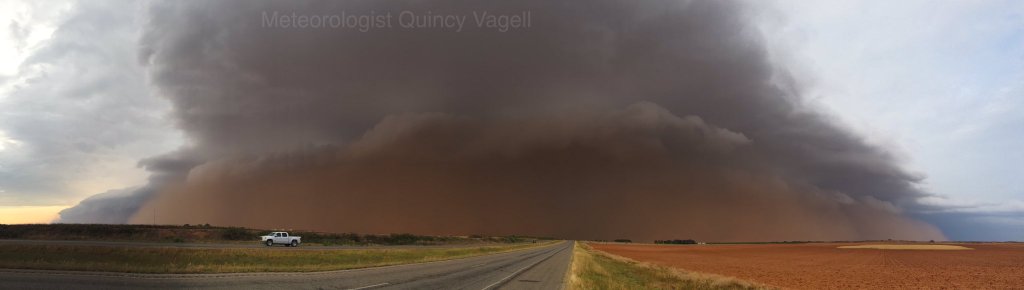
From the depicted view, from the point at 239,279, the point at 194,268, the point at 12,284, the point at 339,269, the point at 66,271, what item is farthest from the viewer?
the point at 339,269

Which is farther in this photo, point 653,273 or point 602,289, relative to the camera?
point 653,273

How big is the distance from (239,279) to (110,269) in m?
8.09

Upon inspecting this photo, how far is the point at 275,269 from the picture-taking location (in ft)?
86.2

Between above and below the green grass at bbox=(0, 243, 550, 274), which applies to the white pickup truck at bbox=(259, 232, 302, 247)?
below

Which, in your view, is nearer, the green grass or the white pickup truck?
the green grass

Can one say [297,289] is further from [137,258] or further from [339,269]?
[137,258]

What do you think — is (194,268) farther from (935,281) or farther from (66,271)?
(935,281)

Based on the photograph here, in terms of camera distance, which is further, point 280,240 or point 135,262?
point 280,240

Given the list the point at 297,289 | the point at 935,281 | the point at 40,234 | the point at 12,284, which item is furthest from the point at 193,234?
the point at 935,281

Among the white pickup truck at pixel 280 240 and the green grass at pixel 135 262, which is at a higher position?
the green grass at pixel 135 262

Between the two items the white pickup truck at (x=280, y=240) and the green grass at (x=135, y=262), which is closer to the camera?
the green grass at (x=135, y=262)

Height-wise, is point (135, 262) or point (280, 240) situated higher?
point (135, 262)

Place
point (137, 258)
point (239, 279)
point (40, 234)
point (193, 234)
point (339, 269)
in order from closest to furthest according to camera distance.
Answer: point (239, 279) → point (339, 269) → point (137, 258) → point (40, 234) → point (193, 234)

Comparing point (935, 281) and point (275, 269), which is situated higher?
point (275, 269)
